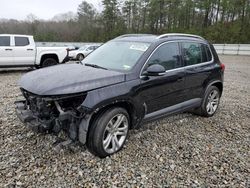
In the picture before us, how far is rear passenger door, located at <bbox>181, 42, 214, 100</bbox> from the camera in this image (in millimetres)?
4125

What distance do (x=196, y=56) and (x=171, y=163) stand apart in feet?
7.42

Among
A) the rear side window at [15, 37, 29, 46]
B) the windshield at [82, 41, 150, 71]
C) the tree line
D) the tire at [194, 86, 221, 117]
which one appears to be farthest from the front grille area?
the tree line

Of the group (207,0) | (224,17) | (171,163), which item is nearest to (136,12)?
(207,0)

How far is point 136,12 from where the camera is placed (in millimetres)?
49281

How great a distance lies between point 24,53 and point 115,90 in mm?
8298

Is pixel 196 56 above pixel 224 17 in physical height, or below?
below

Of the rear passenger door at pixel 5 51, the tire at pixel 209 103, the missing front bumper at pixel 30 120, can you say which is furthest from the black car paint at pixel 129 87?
the rear passenger door at pixel 5 51

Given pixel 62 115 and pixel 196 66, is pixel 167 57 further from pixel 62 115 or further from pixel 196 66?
pixel 62 115

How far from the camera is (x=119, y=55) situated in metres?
3.78

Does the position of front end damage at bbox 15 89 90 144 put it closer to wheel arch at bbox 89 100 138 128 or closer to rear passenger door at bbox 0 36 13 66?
wheel arch at bbox 89 100 138 128

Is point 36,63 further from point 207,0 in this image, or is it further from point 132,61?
point 207,0

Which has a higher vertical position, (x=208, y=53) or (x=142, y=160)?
(x=208, y=53)

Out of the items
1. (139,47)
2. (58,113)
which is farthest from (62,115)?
(139,47)

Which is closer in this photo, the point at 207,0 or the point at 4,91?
the point at 4,91
